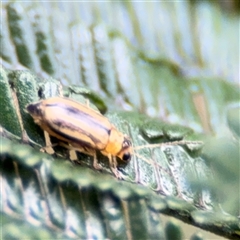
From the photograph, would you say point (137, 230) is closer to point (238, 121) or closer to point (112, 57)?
point (238, 121)

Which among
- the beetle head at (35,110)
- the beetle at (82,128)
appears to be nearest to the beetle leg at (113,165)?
the beetle at (82,128)

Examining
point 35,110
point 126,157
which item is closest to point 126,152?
point 126,157

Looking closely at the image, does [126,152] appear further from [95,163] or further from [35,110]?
[35,110]

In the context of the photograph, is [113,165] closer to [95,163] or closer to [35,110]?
[95,163]

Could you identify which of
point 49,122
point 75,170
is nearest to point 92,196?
point 75,170

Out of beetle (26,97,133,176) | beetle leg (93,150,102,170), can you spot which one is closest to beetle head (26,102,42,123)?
beetle (26,97,133,176)

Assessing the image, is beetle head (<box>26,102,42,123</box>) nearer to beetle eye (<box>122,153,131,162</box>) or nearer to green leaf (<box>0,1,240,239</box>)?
green leaf (<box>0,1,240,239</box>)

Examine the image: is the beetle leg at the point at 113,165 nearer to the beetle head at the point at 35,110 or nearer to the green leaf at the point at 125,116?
the green leaf at the point at 125,116

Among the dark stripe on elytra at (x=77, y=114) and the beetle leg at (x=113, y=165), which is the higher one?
the dark stripe on elytra at (x=77, y=114)

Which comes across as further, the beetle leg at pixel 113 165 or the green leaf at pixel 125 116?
the beetle leg at pixel 113 165
